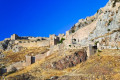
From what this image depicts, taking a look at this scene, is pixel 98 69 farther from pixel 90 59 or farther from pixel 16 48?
pixel 16 48

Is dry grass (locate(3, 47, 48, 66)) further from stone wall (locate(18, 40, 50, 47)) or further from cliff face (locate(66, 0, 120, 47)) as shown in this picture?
cliff face (locate(66, 0, 120, 47))

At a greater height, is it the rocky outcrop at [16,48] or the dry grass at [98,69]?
the rocky outcrop at [16,48]

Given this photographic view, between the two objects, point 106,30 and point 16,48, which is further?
point 16,48

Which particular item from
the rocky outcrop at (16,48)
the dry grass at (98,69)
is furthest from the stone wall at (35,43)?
the dry grass at (98,69)

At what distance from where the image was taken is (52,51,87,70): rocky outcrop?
2889 cm

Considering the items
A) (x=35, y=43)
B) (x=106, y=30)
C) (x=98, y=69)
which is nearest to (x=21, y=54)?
(x=35, y=43)

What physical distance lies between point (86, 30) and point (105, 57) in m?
16.5

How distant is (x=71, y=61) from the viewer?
29.2 m

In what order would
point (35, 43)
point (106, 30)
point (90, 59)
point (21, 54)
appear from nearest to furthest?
point (90, 59), point (106, 30), point (21, 54), point (35, 43)

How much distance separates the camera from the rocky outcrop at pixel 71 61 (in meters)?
28.9

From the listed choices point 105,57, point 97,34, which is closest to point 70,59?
point 105,57

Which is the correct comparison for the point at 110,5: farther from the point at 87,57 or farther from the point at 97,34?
the point at 87,57

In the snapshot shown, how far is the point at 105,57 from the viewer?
25984 mm

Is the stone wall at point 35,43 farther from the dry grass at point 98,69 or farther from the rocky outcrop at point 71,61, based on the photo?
the rocky outcrop at point 71,61
